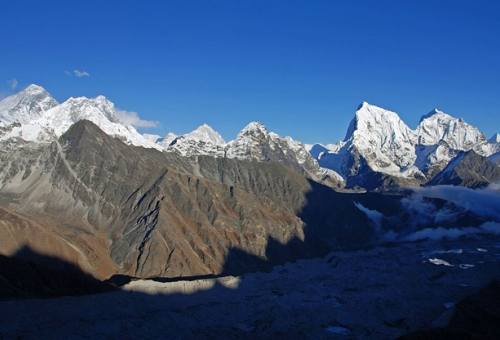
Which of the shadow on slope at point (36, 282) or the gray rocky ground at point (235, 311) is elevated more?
the shadow on slope at point (36, 282)

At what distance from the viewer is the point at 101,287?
151m

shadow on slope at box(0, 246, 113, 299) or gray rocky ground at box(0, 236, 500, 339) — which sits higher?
shadow on slope at box(0, 246, 113, 299)

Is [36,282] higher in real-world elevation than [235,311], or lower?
higher

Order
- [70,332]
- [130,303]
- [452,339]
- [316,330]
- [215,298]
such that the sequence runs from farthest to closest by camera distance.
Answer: [215,298] → [130,303] → [316,330] → [70,332] → [452,339]

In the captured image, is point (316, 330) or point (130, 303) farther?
point (130, 303)

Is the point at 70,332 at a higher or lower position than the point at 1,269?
lower

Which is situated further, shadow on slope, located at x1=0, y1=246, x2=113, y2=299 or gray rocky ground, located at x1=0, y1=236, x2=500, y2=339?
shadow on slope, located at x1=0, y1=246, x2=113, y2=299

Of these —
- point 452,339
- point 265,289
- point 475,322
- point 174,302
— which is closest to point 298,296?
point 265,289

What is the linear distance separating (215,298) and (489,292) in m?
66.8

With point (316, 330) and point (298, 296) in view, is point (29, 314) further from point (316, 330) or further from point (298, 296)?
point (298, 296)

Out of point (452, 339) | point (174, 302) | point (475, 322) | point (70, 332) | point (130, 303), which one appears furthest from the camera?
point (174, 302)

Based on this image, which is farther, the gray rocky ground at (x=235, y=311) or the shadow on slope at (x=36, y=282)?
the shadow on slope at (x=36, y=282)

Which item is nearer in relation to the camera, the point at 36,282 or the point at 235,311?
the point at 36,282

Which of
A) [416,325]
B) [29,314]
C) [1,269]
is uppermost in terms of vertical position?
[1,269]
